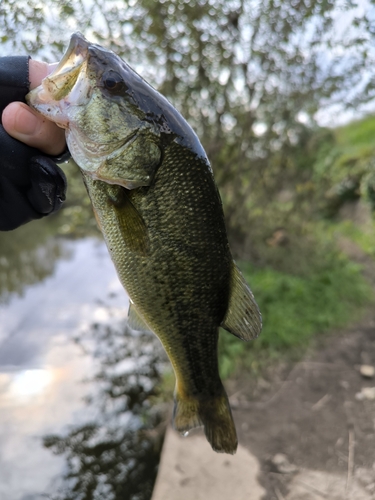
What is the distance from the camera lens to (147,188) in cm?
140

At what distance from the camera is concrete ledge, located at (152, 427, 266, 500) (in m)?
2.99

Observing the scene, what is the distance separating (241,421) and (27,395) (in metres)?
2.63

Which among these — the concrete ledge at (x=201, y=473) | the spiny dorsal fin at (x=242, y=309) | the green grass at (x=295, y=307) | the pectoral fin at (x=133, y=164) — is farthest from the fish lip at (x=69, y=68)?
the green grass at (x=295, y=307)

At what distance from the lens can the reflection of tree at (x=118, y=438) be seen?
350 centimetres

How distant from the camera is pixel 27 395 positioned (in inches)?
177

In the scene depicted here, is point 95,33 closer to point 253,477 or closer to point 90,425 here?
point 90,425

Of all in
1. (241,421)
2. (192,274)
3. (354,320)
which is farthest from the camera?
(354,320)

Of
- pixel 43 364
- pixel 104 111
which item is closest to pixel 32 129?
pixel 104 111

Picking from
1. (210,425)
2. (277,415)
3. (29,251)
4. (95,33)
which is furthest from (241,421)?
(29,251)

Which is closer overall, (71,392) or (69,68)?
(69,68)

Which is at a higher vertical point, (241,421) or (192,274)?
(192,274)

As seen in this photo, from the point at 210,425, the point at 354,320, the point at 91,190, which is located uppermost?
the point at 91,190

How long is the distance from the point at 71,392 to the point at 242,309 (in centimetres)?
373

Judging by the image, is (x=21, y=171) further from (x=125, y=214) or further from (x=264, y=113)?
(x=264, y=113)
